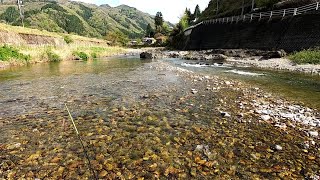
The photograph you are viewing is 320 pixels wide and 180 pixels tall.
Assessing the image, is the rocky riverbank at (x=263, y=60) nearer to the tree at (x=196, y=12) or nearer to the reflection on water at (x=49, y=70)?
the reflection on water at (x=49, y=70)

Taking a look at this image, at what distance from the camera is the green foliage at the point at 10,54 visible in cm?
2557

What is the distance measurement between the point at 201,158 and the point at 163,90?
708cm

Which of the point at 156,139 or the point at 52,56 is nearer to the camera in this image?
the point at 156,139

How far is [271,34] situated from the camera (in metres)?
39.2

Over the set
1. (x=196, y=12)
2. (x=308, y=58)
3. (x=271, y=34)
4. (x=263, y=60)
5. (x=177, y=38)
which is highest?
(x=196, y=12)

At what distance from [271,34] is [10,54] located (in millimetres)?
40641

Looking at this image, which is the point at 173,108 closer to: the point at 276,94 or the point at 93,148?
the point at 93,148

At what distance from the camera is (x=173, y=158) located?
4949 millimetres

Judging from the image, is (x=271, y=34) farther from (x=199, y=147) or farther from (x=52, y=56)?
(x=199, y=147)

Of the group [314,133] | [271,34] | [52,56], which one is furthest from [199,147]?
[271,34]

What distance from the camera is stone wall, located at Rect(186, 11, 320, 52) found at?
31.8 m

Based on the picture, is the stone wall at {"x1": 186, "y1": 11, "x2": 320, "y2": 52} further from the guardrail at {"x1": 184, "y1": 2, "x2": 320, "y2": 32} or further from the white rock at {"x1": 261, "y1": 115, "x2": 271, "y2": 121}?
the white rock at {"x1": 261, "y1": 115, "x2": 271, "y2": 121}

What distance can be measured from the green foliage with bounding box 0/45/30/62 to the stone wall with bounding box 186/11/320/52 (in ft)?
124

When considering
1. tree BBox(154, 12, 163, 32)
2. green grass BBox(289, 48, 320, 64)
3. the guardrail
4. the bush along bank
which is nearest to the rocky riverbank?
green grass BBox(289, 48, 320, 64)
